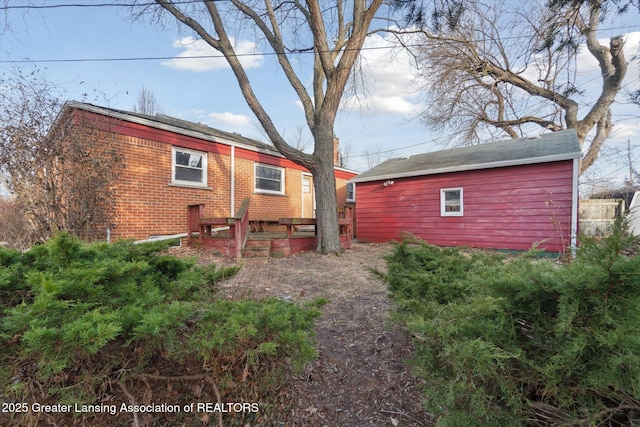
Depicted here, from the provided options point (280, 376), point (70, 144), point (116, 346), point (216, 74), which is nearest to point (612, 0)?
point (280, 376)

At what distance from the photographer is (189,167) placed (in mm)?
7926

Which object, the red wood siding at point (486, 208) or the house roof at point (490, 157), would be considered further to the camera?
the house roof at point (490, 157)

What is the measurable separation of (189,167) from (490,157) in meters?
8.87

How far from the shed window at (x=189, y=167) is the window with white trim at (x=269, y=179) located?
1.90m

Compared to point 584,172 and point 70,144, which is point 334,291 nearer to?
point 70,144

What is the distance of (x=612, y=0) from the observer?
11.7 ft

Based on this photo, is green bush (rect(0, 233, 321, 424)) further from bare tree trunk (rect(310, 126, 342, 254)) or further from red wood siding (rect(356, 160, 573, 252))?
red wood siding (rect(356, 160, 573, 252))

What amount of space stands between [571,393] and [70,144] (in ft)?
22.2

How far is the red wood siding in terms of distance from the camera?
7.31m

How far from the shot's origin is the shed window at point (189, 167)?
303 inches

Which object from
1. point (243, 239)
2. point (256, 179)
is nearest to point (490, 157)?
point (256, 179)

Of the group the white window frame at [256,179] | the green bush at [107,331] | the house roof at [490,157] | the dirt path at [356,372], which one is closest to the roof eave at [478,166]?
the house roof at [490,157]

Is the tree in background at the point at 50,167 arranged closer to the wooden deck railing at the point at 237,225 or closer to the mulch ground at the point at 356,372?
the wooden deck railing at the point at 237,225

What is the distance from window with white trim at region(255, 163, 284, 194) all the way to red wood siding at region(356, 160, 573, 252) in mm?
3354
